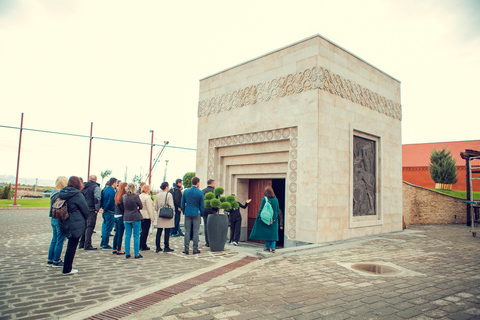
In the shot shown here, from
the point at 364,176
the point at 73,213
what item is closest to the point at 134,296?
the point at 73,213

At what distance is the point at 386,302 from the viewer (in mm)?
4430

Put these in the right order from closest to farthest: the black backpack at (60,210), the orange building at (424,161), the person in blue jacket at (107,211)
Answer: the black backpack at (60,210) < the person in blue jacket at (107,211) < the orange building at (424,161)

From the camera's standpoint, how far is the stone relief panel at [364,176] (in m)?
11.7

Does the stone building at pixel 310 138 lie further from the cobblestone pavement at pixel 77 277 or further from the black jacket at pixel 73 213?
the black jacket at pixel 73 213

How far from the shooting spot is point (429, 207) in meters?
19.0

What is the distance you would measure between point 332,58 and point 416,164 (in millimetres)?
33713

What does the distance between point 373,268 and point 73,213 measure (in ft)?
20.2

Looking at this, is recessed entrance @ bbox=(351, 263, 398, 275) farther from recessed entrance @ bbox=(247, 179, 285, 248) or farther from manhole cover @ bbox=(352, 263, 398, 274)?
recessed entrance @ bbox=(247, 179, 285, 248)

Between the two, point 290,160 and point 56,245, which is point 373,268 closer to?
point 290,160

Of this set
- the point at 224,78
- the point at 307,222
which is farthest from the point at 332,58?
the point at 307,222

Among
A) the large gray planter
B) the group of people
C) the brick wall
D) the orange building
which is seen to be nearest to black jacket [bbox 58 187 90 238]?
the group of people

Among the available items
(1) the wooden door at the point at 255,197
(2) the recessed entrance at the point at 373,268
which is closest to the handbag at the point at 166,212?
(2) the recessed entrance at the point at 373,268

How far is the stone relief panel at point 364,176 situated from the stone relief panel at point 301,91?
63.0 inches

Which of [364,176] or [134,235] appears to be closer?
[134,235]
